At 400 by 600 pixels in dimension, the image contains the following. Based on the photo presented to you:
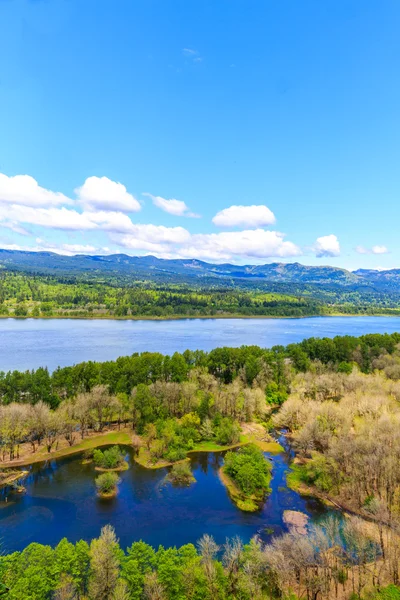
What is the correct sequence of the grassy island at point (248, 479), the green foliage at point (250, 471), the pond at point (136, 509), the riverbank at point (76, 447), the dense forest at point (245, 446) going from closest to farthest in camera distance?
the dense forest at point (245, 446), the pond at point (136, 509), the grassy island at point (248, 479), the green foliage at point (250, 471), the riverbank at point (76, 447)

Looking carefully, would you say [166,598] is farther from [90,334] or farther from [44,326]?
[44,326]

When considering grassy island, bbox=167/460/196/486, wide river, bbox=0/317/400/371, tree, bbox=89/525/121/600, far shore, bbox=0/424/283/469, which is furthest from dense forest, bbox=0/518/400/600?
wide river, bbox=0/317/400/371

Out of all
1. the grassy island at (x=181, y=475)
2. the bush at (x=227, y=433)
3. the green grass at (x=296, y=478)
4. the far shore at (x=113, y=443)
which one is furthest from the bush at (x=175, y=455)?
the green grass at (x=296, y=478)

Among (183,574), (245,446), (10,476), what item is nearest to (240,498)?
(245,446)

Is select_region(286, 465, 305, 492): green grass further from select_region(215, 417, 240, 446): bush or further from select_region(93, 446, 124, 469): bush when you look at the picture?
select_region(93, 446, 124, 469): bush

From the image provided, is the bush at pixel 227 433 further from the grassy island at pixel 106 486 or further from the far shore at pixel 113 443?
the grassy island at pixel 106 486

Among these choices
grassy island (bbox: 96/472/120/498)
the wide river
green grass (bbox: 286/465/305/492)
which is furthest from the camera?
the wide river

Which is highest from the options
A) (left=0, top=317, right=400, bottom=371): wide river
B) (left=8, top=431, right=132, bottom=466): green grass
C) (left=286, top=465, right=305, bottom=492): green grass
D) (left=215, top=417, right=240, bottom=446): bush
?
(left=0, top=317, right=400, bottom=371): wide river
